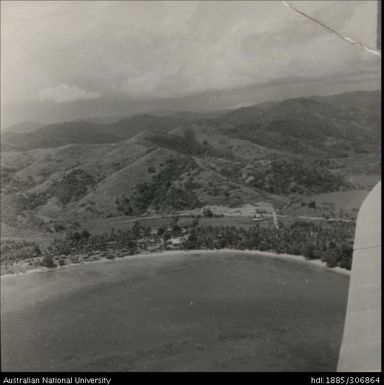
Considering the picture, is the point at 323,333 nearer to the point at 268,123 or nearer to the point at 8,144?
the point at 268,123

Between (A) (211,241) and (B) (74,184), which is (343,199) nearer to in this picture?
(A) (211,241)

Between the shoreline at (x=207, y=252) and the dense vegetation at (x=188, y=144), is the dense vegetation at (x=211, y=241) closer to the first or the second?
the shoreline at (x=207, y=252)

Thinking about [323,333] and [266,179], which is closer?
[323,333]

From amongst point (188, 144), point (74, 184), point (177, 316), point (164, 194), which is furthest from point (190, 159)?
point (177, 316)

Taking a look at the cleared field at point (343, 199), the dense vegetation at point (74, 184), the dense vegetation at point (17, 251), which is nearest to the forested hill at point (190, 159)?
the dense vegetation at point (74, 184)

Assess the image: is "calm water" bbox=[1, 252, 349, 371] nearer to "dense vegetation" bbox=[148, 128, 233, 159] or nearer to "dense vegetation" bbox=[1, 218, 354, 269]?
"dense vegetation" bbox=[1, 218, 354, 269]

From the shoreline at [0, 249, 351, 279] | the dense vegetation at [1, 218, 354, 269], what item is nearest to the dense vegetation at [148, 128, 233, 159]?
the dense vegetation at [1, 218, 354, 269]
